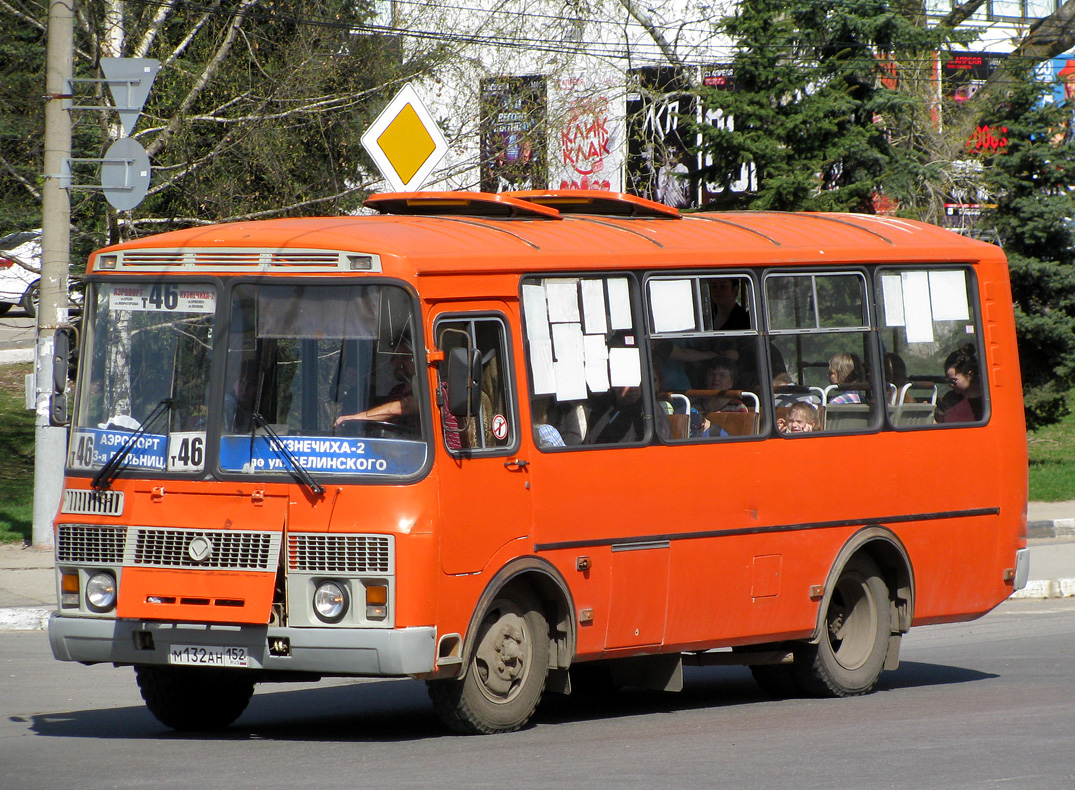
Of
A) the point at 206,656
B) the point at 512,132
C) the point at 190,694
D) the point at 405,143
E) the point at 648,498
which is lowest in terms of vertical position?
the point at 190,694

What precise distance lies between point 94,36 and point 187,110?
129 centimetres

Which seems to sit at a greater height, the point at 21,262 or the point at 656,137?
the point at 656,137

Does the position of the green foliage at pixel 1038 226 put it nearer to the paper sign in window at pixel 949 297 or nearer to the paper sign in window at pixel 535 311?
the paper sign in window at pixel 949 297

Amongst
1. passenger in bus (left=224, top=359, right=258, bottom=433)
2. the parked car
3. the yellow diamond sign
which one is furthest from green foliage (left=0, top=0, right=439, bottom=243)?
passenger in bus (left=224, top=359, right=258, bottom=433)

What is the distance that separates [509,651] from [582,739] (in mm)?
563

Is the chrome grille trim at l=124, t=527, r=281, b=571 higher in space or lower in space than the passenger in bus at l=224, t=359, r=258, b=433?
lower

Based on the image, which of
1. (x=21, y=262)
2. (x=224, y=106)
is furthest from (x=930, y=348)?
(x=21, y=262)

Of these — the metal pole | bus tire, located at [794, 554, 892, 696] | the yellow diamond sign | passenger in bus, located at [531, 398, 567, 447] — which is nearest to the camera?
passenger in bus, located at [531, 398, 567, 447]

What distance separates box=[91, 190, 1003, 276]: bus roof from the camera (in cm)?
753

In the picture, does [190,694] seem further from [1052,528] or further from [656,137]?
[656,137]

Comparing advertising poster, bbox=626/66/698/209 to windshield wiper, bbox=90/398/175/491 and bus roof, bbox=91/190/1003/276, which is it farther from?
windshield wiper, bbox=90/398/175/491

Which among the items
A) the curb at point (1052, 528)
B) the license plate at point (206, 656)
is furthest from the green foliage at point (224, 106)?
the license plate at point (206, 656)

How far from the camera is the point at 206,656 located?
7.18 metres

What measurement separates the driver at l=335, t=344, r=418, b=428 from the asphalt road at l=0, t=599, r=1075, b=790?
1536 millimetres
